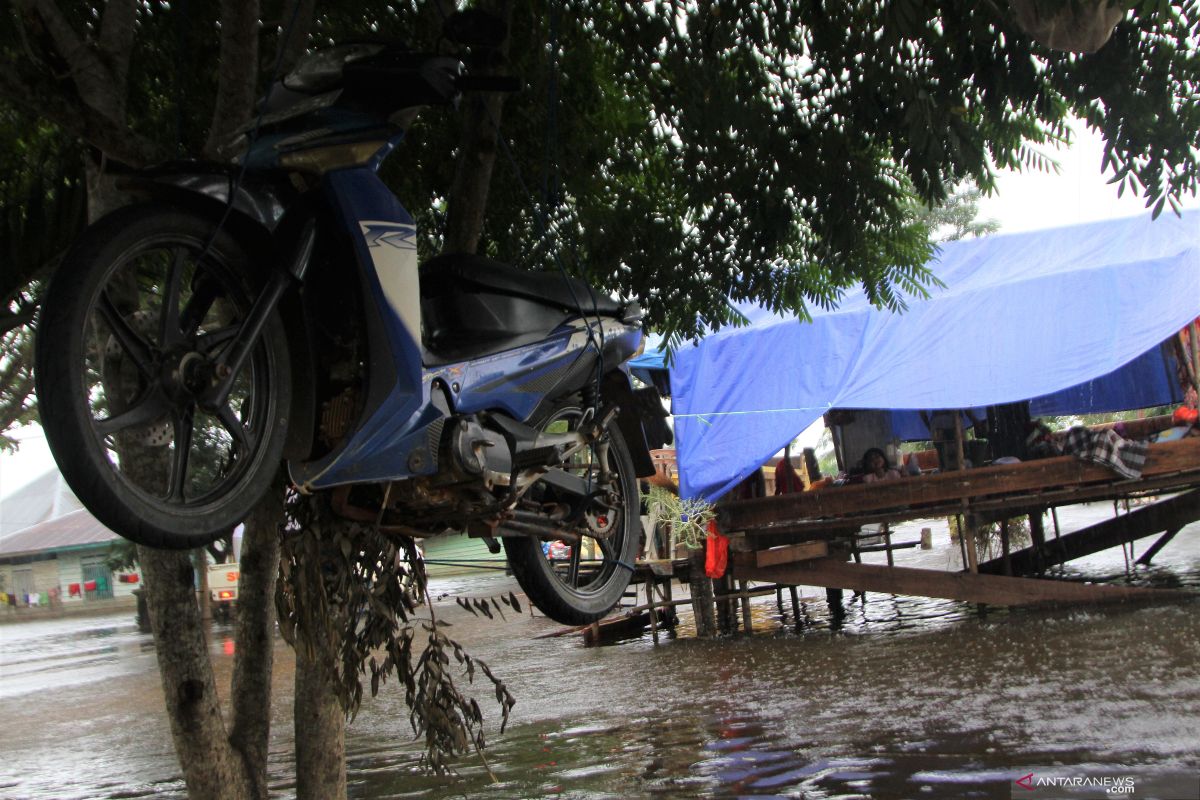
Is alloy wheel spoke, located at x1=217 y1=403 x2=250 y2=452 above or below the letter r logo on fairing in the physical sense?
below

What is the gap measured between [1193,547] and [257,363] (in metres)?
20.1

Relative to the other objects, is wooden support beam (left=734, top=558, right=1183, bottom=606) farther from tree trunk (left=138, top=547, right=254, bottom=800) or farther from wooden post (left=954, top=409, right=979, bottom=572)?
tree trunk (left=138, top=547, right=254, bottom=800)

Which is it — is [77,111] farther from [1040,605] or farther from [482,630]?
[482,630]

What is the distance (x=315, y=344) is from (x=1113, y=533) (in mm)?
13923

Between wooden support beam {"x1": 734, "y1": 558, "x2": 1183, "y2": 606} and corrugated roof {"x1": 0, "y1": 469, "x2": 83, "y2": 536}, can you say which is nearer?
wooden support beam {"x1": 734, "y1": 558, "x2": 1183, "y2": 606}

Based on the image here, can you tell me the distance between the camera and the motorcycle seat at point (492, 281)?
→ 11.3 ft

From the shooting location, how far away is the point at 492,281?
3.51 m

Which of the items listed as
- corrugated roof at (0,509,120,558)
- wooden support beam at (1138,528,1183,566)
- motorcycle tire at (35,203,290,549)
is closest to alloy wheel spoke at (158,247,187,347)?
motorcycle tire at (35,203,290,549)

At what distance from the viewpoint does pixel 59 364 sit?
85.6 inches

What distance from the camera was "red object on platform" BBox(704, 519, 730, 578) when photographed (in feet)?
43.3

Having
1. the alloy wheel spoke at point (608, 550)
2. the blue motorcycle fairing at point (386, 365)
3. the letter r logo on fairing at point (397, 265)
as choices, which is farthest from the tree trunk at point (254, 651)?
the letter r logo on fairing at point (397, 265)

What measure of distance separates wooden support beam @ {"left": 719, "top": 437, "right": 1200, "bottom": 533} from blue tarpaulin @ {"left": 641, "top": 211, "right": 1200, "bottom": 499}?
0.75m

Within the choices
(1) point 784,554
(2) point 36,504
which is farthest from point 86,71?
(2) point 36,504

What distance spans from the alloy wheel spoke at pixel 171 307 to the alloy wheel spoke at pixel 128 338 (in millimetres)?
43
